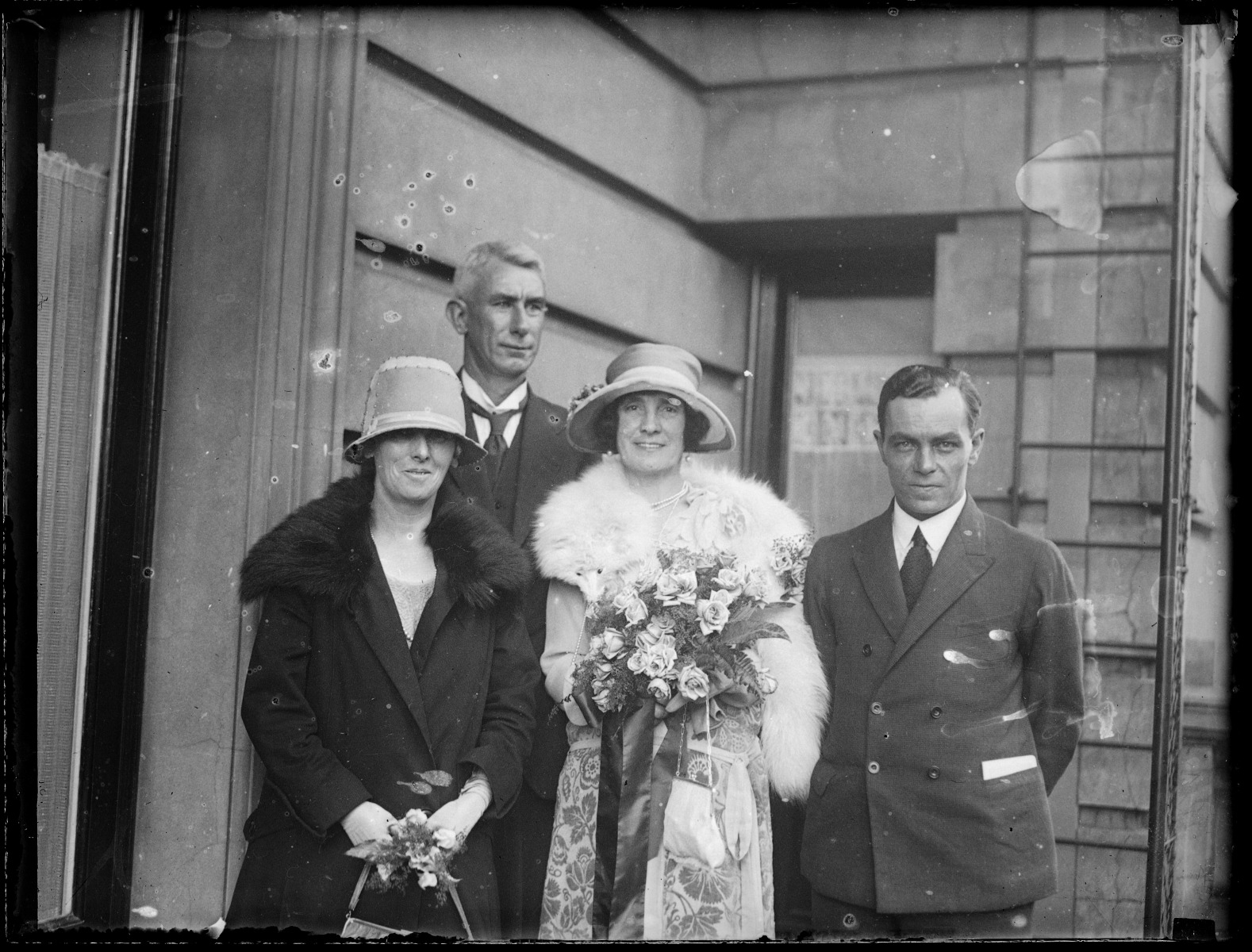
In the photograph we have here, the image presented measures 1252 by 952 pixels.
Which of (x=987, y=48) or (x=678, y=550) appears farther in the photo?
(x=987, y=48)

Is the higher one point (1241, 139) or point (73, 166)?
point (1241, 139)

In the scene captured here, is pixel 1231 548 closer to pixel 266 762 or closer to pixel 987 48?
pixel 987 48

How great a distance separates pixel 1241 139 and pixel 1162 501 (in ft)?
4.18

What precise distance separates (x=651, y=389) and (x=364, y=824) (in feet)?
5.31

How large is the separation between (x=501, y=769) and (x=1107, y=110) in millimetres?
2934

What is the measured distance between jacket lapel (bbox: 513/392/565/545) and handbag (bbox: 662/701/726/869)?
0.96 meters

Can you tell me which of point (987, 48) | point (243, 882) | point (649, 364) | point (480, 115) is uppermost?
point (987, 48)

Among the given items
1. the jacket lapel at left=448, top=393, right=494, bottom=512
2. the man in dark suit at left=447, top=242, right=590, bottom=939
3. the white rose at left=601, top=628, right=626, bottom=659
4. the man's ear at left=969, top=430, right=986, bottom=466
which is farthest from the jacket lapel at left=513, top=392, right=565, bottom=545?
the man's ear at left=969, top=430, right=986, bottom=466

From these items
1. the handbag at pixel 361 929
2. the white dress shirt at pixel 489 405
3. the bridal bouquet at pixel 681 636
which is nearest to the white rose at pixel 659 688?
the bridal bouquet at pixel 681 636

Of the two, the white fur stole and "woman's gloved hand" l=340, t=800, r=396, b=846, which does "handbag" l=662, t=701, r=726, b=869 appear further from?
"woman's gloved hand" l=340, t=800, r=396, b=846

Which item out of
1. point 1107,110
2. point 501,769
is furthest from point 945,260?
point 501,769

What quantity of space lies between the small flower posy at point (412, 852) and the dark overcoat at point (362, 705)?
2.5 inches

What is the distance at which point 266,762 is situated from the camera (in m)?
3.69

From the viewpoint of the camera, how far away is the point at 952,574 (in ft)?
12.3
